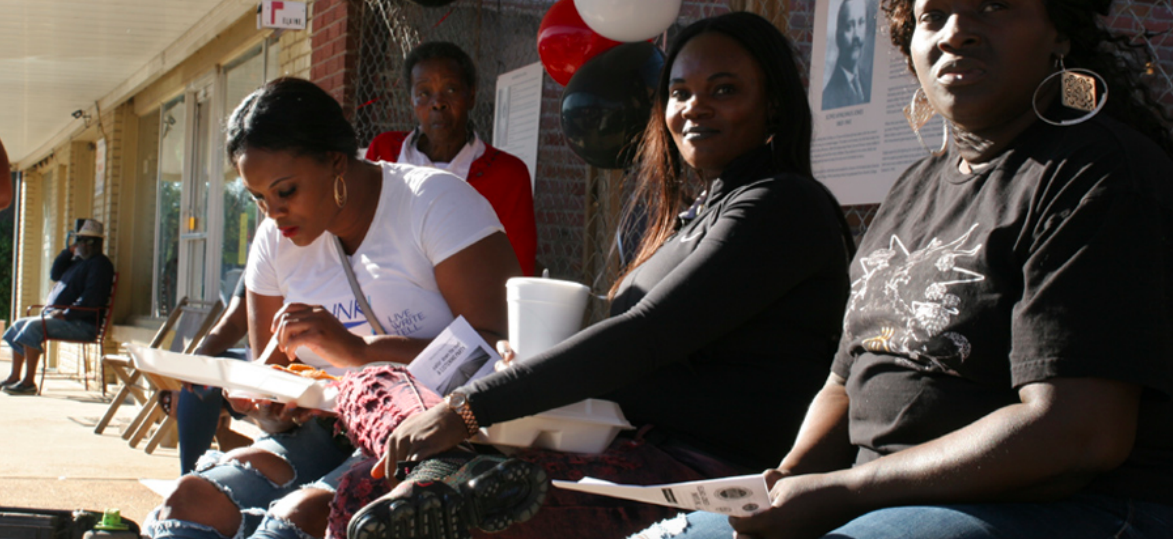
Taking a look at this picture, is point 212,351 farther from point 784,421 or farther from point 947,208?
point 947,208

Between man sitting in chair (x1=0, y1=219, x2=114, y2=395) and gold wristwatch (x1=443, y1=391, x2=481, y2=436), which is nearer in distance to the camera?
gold wristwatch (x1=443, y1=391, x2=481, y2=436)

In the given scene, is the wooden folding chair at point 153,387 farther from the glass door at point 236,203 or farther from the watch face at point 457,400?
the watch face at point 457,400

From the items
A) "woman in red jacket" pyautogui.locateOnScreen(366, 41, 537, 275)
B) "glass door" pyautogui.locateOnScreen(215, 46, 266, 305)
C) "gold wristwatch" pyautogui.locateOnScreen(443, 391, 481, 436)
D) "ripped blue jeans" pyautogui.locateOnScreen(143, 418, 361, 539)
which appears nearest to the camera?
"gold wristwatch" pyautogui.locateOnScreen(443, 391, 481, 436)

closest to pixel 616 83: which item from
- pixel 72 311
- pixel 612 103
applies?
pixel 612 103

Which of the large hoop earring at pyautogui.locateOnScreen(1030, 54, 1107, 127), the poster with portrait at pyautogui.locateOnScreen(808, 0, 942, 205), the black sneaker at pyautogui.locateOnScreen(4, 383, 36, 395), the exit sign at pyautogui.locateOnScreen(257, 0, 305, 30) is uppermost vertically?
the exit sign at pyautogui.locateOnScreen(257, 0, 305, 30)

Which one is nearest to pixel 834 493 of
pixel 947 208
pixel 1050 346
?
pixel 1050 346

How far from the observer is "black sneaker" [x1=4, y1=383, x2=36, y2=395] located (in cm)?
1091

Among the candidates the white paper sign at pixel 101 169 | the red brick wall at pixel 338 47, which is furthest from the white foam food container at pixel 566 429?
the white paper sign at pixel 101 169

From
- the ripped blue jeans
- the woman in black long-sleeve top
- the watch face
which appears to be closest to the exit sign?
the ripped blue jeans

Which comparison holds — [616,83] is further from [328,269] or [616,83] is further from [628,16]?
[328,269]

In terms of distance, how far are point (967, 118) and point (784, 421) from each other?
0.67 metres

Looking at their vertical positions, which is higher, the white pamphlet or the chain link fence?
the chain link fence

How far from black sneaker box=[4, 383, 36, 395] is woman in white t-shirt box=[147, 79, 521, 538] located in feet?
31.9

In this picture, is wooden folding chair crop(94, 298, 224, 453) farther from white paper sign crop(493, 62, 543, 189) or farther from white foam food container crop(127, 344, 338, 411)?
white foam food container crop(127, 344, 338, 411)
